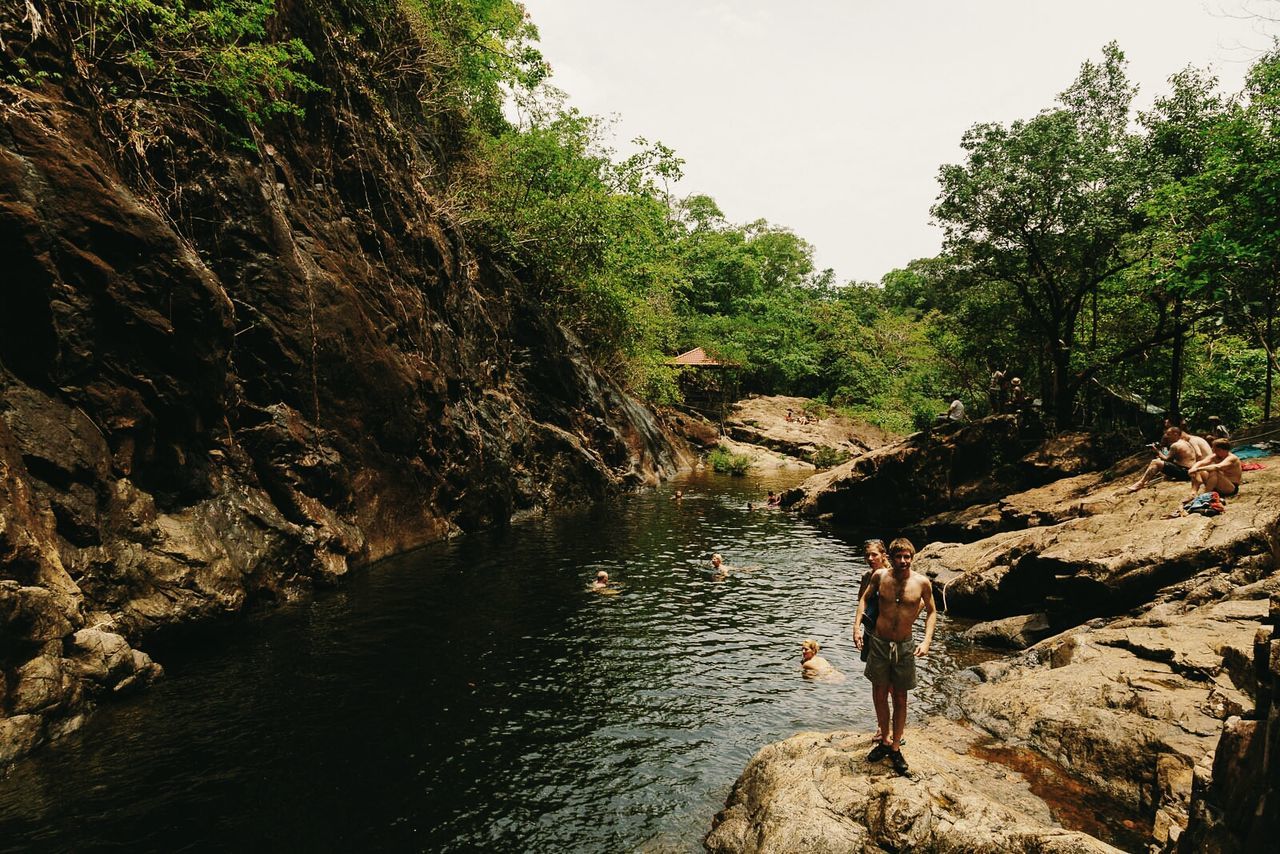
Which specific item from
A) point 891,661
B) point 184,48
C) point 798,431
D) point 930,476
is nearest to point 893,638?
point 891,661

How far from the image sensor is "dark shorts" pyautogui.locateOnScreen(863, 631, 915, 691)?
719 centimetres

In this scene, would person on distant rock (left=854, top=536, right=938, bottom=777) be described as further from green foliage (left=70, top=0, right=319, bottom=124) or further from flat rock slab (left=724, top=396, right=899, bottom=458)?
flat rock slab (left=724, top=396, right=899, bottom=458)

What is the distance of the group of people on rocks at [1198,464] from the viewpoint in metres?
13.7

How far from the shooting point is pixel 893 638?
7293 mm

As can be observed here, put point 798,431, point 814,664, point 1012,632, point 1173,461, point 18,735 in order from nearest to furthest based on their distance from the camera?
point 18,735, point 814,664, point 1012,632, point 1173,461, point 798,431

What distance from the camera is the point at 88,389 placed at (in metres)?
11.1

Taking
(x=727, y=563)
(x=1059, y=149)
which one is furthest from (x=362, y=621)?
(x=1059, y=149)

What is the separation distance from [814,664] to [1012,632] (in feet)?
15.9

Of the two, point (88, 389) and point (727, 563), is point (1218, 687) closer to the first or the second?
point (727, 563)

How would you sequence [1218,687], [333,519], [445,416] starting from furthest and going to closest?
1. [445,416]
2. [333,519]
3. [1218,687]

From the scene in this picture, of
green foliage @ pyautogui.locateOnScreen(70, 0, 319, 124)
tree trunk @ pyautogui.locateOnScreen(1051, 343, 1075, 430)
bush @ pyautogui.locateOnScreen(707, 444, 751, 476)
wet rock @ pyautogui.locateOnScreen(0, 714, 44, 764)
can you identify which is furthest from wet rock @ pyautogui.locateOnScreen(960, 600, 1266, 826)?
bush @ pyautogui.locateOnScreen(707, 444, 751, 476)

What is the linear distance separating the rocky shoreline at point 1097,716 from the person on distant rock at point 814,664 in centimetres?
230

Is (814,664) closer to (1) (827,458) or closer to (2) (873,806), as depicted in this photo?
(2) (873,806)

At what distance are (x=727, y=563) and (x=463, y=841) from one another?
14959 mm
